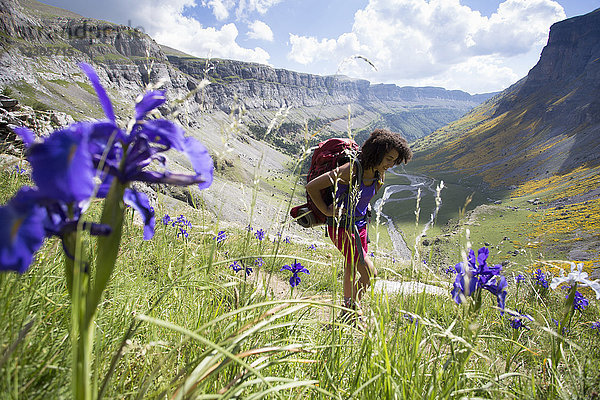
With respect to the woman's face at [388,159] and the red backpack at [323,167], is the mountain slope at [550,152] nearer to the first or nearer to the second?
the woman's face at [388,159]

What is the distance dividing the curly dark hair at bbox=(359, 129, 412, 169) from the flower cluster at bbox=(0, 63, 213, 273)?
317 centimetres

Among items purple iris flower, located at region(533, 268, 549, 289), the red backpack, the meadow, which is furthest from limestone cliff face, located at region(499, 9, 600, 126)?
→ the meadow

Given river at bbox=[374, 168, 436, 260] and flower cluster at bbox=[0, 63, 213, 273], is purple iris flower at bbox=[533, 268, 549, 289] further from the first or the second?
river at bbox=[374, 168, 436, 260]

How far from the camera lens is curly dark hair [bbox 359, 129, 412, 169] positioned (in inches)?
152

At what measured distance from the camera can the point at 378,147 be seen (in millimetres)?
3877

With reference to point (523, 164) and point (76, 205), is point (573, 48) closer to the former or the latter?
point (523, 164)

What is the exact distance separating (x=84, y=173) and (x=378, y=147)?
365 cm

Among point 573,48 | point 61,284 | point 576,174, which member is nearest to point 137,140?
point 61,284

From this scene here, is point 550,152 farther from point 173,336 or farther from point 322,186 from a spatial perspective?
point 173,336

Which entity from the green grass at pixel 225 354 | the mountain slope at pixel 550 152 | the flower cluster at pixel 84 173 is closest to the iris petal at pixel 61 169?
the flower cluster at pixel 84 173

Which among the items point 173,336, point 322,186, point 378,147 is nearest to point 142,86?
point 173,336

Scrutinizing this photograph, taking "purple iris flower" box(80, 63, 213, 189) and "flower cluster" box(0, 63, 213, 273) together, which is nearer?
"flower cluster" box(0, 63, 213, 273)

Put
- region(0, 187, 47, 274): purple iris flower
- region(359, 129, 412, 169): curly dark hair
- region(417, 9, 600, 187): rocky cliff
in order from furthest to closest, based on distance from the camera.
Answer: region(417, 9, 600, 187): rocky cliff, region(359, 129, 412, 169): curly dark hair, region(0, 187, 47, 274): purple iris flower

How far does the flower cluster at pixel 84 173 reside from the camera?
1.79ft
